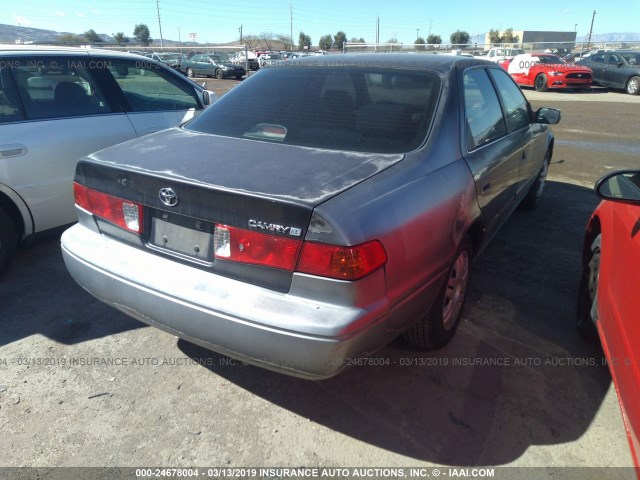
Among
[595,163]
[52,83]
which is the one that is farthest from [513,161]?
[595,163]

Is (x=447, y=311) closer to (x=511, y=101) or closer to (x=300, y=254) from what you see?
(x=300, y=254)

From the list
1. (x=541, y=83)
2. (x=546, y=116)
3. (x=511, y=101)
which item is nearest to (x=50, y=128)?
(x=511, y=101)

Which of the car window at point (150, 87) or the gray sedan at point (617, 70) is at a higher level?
the car window at point (150, 87)

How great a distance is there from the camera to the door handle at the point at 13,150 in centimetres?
350

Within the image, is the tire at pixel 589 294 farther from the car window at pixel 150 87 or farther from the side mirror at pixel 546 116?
the car window at pixel 150 87

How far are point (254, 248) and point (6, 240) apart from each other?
266cm

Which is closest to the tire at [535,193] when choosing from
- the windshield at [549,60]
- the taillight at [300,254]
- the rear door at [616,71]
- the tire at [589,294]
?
the tire at [589,294]

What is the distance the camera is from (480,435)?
2283 mm

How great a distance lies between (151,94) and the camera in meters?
4.83

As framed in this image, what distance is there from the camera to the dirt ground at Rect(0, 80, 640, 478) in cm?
218

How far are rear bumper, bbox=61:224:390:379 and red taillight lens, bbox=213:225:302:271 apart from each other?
0.31ft

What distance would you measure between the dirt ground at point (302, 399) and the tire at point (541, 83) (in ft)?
63.6

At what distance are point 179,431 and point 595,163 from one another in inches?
306

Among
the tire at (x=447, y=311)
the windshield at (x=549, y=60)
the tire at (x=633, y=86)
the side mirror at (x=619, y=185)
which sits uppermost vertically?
the side mirror at (x=619, y=185)
